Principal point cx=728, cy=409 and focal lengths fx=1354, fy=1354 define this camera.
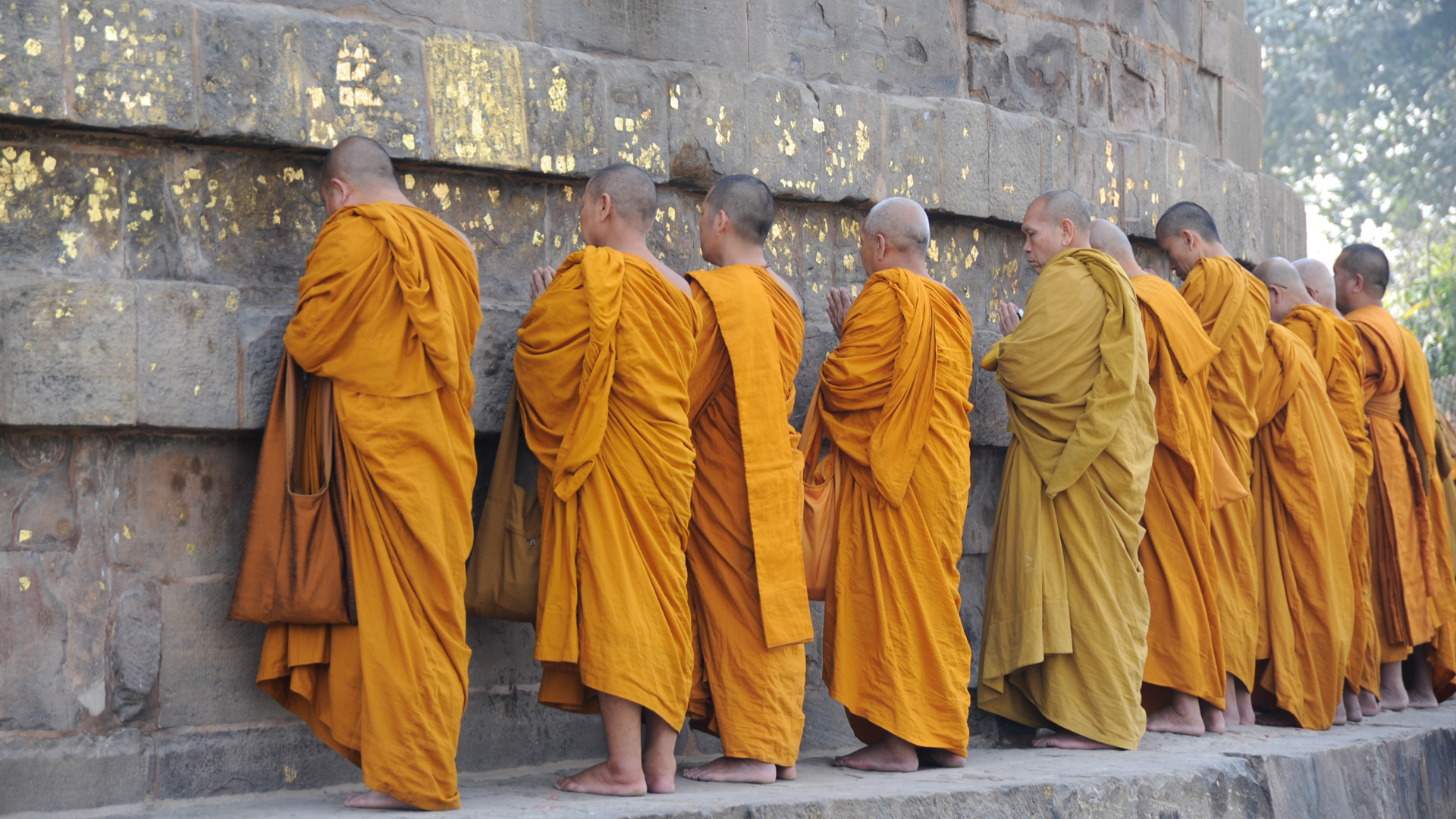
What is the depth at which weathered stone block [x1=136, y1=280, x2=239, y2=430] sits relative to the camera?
3.65m

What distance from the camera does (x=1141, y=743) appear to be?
474cm

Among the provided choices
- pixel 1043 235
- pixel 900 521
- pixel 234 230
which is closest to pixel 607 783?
pixel 900 521

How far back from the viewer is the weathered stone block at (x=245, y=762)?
365 cm

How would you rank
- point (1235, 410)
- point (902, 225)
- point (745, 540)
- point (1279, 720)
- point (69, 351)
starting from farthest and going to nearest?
point (1279, 720), point (1235, 410), point (902, 225), point (745, 540), point (69, 351)

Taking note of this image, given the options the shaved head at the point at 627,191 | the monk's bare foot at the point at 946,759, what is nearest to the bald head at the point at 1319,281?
the monk's bare foot at the point at 946,759

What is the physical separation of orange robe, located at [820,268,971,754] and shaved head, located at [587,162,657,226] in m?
0.83

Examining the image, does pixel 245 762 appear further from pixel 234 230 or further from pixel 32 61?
pixel 32 61

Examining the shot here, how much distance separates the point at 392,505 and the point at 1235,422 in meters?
3.53

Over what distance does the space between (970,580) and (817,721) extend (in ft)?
3.26

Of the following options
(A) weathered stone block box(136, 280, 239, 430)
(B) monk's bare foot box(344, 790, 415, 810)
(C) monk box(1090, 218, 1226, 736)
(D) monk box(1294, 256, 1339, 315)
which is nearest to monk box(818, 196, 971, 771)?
(C) monk box(1090, 218, 1226, 736)

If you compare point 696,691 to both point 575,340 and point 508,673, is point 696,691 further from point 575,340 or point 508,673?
point 575,340

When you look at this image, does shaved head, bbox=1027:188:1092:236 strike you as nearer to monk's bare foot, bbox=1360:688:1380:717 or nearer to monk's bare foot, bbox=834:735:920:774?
monk's bare foot, bbox=834:735:920:774

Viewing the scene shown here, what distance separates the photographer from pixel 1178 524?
5039 mm

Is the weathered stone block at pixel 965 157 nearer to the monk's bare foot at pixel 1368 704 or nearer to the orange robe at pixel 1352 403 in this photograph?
the orange robe at pixel 1352 403
